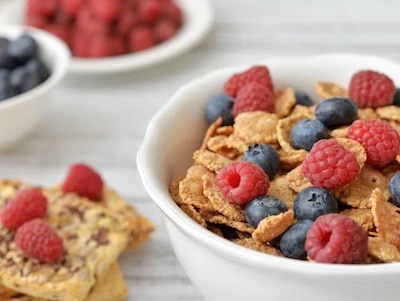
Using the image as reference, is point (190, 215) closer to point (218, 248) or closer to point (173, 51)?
point (218, 248)

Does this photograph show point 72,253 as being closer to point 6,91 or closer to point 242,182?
point 242,182

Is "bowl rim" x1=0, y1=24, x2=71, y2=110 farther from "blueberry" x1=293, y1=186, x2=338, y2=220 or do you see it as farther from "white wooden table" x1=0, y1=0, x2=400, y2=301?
"blueberry" x1=293, y1=186, x2=338, y2=220

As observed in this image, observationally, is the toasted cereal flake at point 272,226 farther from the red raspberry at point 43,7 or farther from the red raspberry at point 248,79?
the red raspberry at point 43,7

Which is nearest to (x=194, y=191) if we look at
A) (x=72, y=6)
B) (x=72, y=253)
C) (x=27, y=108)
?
(x=72, y=253)

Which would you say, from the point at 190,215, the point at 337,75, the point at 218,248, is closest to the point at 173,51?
the point at 337,75

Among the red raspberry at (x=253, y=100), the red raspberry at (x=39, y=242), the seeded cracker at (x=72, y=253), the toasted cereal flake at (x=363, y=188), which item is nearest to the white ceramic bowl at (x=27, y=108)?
the seeded cracker at (x=72, y=253)

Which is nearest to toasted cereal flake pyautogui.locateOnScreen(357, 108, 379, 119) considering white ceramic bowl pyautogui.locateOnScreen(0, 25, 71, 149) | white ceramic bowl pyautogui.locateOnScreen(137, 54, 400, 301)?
white ceramic bowl pyautogui.locateOnScreen(137, 54, 400, 301)

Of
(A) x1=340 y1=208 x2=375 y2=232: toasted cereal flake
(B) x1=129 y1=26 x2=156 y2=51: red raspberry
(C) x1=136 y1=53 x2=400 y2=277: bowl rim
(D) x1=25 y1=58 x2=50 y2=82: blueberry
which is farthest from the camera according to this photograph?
(B) x1=129 y1=26 x2=156 y2=51: red raspberry
